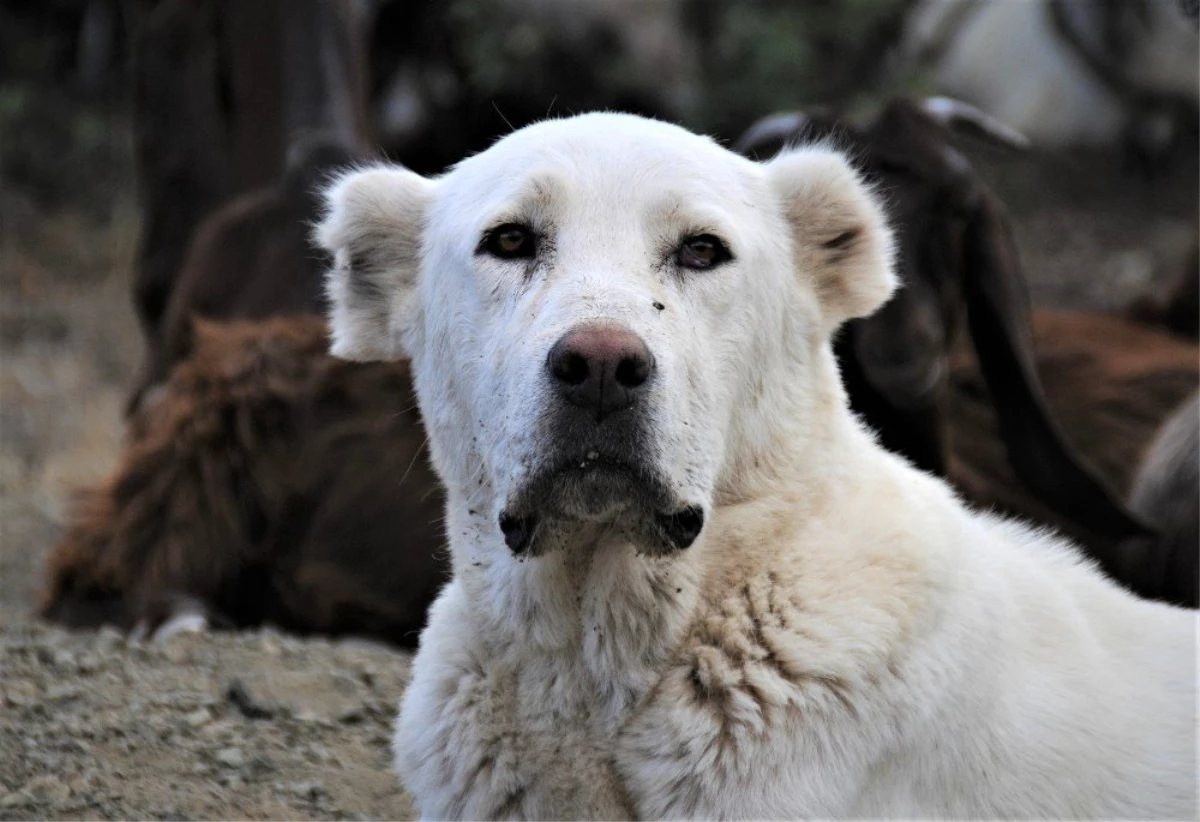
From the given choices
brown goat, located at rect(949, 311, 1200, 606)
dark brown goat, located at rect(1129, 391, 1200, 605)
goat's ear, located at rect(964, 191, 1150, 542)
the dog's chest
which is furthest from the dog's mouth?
brown goat, located at rect(949, 311, 1200, 606)

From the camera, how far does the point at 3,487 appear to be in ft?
31.8

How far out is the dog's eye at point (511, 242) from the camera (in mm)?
3395

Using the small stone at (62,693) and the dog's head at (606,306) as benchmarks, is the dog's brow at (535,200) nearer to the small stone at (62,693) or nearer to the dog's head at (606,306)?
the dog's head at (606,306)

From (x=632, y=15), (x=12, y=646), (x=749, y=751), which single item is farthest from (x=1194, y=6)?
(x=632, y=15)

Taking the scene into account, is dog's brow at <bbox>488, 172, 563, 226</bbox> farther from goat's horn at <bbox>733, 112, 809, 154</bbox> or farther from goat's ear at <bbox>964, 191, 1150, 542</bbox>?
goat's ear at <bbox>964, 191, 1150, 542</bbox>

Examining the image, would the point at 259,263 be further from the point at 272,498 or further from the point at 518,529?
the point at 518,529

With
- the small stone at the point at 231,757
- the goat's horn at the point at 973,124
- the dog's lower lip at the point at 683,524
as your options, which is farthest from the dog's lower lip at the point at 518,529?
the goat's horn at the point at 973,124

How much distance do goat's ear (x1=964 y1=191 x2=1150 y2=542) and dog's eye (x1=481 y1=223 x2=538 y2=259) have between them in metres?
3.87

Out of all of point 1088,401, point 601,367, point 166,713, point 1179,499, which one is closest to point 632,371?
point 601,367

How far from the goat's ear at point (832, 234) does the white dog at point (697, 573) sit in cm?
3

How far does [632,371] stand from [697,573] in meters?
0.54

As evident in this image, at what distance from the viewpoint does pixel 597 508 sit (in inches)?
121

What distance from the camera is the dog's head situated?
10.00 ft

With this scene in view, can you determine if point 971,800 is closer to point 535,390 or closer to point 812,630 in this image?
point 812,630
